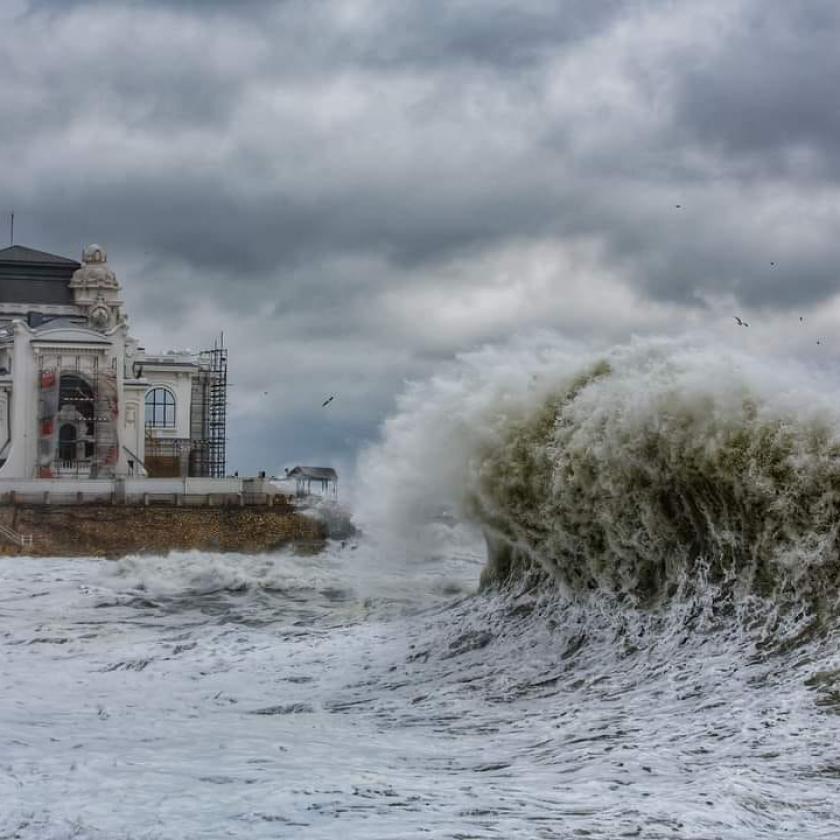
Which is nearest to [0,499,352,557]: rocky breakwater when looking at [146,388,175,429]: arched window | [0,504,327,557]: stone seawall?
[0,504,327,557]: stone seawall

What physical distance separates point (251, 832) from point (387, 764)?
2.17 metres

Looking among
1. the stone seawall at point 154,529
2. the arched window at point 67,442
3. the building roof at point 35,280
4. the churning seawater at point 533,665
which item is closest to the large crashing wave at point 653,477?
the churning seawater at point 533,665

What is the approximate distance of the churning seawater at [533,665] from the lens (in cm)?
866

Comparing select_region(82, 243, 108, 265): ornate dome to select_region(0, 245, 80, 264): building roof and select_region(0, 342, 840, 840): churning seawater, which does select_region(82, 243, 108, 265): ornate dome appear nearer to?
select_region(0, 245, 80, 264): building roof

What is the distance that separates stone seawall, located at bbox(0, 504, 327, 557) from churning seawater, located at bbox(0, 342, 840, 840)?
26.1m

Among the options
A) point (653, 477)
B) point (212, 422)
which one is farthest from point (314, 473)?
point (653, 477)

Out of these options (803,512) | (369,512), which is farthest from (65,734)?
(369,512)

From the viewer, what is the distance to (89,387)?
54656mm

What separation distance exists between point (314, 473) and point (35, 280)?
15.7 m

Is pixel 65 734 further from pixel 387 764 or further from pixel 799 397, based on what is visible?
pixel 799 397

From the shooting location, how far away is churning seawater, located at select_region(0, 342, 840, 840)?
866cm

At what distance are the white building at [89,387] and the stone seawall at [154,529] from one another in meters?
4.68

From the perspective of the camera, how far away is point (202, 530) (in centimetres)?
5053

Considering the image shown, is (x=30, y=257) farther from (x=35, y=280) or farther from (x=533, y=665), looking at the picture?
(x=533, y=665)
